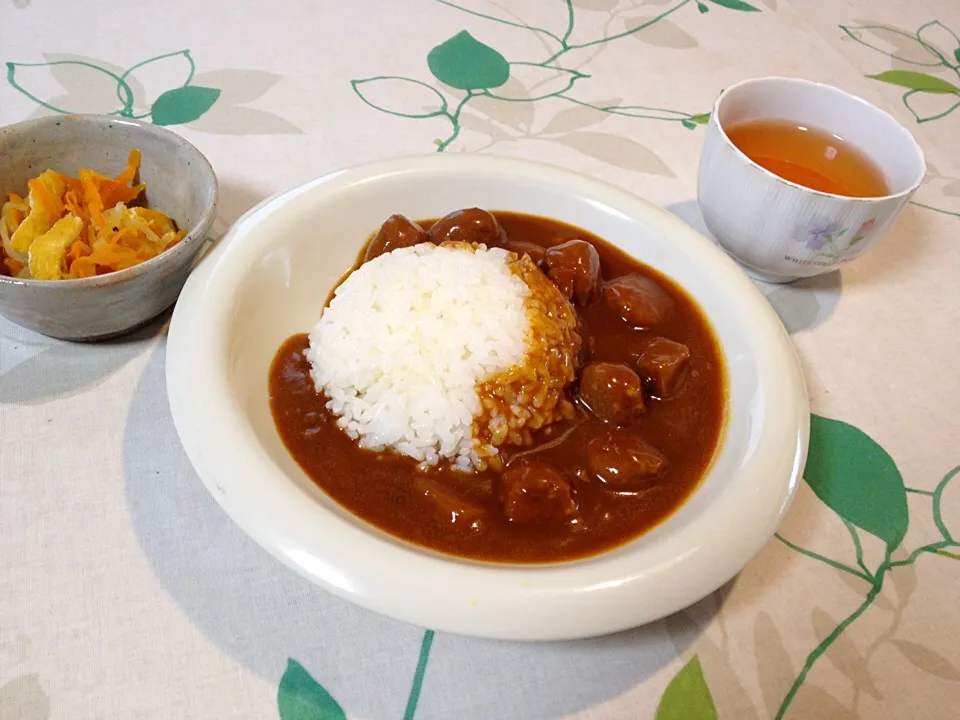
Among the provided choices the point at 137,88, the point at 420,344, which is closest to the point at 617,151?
the point at 420,344

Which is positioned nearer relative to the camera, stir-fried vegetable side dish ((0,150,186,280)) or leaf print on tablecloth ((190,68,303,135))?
stir-fried vegetable side dish ((0,150,186,280))

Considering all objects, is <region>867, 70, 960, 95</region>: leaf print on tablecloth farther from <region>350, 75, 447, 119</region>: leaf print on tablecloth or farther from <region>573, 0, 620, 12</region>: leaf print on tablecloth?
<region>350, 75, 447, 119</region>: leaf print on tablecloth

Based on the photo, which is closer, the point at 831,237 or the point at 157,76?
the point at 831,237

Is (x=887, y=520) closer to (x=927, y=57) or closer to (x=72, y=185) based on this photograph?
(x=72, y=185)

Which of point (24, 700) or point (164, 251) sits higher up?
point (164, 251)

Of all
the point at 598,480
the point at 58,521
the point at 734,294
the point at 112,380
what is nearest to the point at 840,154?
the point at 734,294

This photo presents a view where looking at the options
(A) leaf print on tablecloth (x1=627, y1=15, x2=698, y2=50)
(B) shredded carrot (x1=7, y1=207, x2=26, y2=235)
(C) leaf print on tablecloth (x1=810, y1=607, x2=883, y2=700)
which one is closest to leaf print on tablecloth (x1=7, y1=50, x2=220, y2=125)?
(B) shredded carrot (x1=7, y1=207, x2=26, y2=235)

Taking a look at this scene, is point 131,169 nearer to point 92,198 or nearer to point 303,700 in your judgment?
point 92,198
